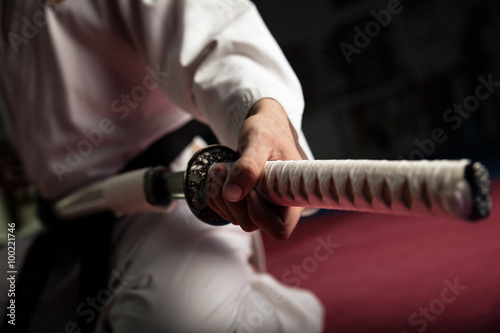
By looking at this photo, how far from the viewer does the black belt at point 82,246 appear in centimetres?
101

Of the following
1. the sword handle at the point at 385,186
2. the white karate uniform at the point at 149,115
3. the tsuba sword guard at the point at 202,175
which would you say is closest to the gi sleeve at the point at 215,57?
the white karate uniform at the point at 149,115

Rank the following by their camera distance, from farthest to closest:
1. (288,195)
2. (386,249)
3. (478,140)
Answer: (478,140) < (386,249) < (288,195)

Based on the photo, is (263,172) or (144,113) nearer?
(263,172)

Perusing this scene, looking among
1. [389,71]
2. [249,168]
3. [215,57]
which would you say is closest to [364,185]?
[249,168]

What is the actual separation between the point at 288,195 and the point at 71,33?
772 mm

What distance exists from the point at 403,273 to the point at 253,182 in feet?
3.32

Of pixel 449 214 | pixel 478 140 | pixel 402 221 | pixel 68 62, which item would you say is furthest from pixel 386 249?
pixel 478 140

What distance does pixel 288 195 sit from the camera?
542mm

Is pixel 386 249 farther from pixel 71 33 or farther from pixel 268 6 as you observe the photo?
pixel 268 6

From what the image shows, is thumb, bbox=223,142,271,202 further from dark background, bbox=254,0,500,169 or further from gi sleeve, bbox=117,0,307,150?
dark background, bbox=254,0,500,169

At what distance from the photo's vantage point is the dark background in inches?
182

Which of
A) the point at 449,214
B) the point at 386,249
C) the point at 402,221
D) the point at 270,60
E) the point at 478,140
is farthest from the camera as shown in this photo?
the point at 478,140

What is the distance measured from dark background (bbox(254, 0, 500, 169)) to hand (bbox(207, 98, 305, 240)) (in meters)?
4.22

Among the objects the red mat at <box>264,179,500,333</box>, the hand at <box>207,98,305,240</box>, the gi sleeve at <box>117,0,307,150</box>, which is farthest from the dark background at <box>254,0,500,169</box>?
the hand at <box>207,98,305,240</box>
